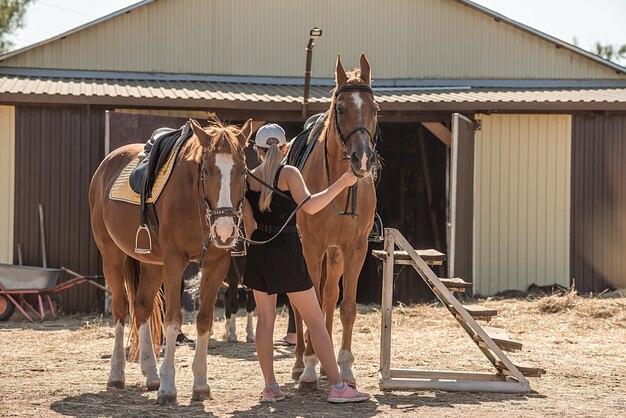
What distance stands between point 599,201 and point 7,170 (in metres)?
8.79

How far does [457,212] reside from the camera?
1328 centimetres

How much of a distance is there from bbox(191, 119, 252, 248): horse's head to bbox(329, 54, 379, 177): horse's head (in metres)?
0.83

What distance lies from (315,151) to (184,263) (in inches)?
59.0

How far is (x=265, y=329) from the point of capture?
6.33 m

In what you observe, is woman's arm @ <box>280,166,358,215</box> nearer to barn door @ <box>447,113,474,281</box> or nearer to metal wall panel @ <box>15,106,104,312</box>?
barn door @ <box>447,113,474,281</box>

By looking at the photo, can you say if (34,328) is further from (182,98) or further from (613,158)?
(613,158)

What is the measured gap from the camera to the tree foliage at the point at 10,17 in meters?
34.2

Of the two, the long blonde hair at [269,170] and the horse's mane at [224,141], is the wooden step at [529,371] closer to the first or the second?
the long blonde hair at [269,170]

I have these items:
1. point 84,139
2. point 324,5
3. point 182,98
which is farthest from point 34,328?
point 324,5

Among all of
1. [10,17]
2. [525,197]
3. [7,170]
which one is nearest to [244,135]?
[7,170]

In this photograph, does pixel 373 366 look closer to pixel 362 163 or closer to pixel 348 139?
pixel 348 139

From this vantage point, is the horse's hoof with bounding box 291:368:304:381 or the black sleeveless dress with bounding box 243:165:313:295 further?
the horse's hoof with bounding box 291:368:304:381

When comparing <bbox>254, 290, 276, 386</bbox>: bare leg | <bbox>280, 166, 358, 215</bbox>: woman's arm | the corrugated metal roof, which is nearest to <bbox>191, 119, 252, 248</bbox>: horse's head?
<bbox>280, 166, 358, 215</bbox>: woman's arm

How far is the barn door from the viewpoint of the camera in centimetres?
1312
